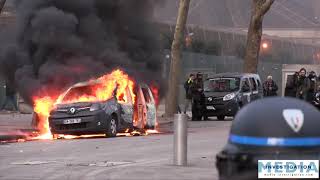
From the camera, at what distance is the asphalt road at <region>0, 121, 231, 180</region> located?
11438 mm

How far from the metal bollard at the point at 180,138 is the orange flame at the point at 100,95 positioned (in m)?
6.59

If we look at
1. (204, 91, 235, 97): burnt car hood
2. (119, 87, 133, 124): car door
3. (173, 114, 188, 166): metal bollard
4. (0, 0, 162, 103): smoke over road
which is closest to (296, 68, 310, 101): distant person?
(0, 0, 162, 103): smoke over road

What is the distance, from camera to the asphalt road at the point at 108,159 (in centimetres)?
1144

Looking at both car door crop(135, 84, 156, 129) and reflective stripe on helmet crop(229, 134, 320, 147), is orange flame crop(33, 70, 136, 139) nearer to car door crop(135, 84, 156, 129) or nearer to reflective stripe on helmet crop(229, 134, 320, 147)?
car door crop(135, 84, 156, 129)

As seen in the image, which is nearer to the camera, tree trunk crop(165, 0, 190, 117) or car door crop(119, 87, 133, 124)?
car door crop(119, 87, 133, 124)

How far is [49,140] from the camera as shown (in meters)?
18.6

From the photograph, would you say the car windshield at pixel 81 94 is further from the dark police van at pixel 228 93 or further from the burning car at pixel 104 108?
the dark police van at pixel 228 93

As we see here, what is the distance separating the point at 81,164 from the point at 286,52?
52694mm

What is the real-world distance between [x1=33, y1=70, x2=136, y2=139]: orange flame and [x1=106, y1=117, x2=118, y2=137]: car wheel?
57 cm

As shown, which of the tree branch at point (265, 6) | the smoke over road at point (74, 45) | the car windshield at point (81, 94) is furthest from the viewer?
the tree branch at point (265, 6)

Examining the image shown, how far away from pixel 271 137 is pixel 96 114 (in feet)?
39.6

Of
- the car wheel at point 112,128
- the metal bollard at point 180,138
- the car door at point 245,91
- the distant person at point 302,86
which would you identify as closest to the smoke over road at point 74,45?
the car wheel at point 112,128

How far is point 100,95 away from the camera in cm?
1905

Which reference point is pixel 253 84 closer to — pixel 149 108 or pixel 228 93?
pixel 228 93
